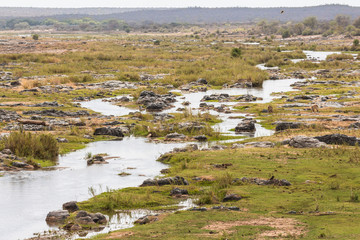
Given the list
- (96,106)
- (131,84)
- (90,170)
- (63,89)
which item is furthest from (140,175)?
(131,84)

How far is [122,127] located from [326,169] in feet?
47.8

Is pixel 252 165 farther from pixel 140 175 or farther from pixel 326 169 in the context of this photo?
pixel 140 175

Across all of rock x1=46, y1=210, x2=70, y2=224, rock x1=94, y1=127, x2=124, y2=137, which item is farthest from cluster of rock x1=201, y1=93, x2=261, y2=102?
rock x1=46, y1=210, x2=70, y2=224

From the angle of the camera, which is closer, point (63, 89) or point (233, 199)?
point (233, 199)

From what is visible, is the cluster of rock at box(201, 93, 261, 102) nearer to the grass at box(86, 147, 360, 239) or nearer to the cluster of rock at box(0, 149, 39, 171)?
the grass at box(86, 147, 360, 239)

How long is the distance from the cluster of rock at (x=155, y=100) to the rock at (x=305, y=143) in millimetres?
16923

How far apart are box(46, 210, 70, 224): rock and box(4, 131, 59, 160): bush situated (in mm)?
8690

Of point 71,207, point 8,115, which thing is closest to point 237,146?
point 71,207

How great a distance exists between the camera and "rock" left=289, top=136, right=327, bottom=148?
80.4 ft

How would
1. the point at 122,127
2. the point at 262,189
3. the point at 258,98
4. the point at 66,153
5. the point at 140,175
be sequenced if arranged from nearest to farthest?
the point at 262,189 < the point at 140,175 < the point at 66,153 < the point at 122,127 < the point at 258,98

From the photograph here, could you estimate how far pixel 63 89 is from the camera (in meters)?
47.5

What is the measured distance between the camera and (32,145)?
2411 centimetres

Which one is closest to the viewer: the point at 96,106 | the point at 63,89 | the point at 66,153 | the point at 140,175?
the point at 140,175

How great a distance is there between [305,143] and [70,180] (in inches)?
429
